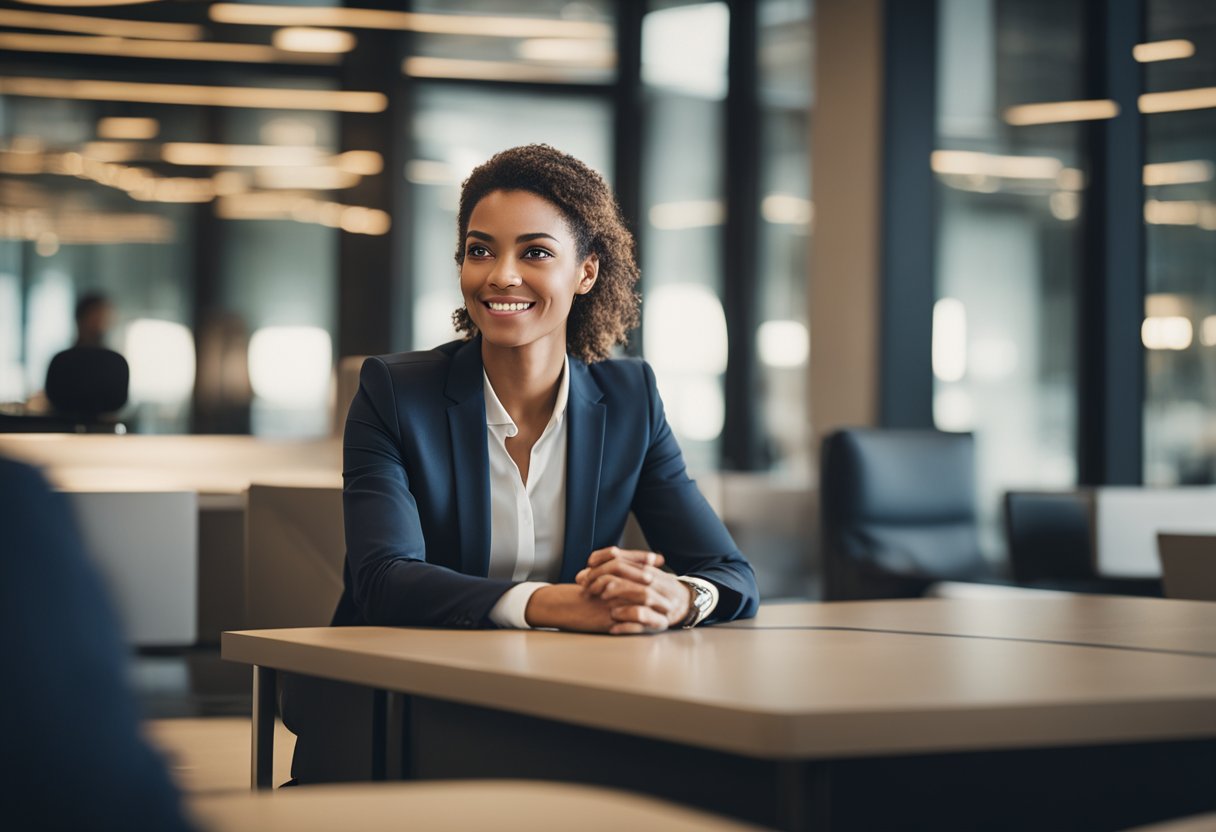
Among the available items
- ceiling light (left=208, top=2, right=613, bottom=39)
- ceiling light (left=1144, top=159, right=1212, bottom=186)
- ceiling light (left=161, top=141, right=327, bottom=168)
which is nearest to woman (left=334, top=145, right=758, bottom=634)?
ceiling light (left=1144, top=159, right=1212, bottom=186)

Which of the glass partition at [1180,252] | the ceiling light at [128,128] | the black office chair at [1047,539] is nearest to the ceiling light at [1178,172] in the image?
the glass partition at [1180,252]

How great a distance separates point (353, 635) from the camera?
1.55 meters

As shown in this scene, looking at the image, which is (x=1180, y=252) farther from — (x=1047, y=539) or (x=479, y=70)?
(x=479, y=70)

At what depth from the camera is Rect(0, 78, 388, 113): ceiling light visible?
24.0ft

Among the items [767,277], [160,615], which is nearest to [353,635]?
[160,615]

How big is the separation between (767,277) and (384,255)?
2.32m

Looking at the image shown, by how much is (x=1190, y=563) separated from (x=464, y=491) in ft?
4.50

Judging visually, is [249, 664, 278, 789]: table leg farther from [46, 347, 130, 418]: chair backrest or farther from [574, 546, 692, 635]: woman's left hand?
[46, 347, 130, 418]: chair backrest

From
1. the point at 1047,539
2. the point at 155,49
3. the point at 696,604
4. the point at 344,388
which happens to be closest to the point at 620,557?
the point at 696,604

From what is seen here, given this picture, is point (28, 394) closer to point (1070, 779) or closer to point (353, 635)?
point (353, 635)

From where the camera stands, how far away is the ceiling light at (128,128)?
7.37 meters

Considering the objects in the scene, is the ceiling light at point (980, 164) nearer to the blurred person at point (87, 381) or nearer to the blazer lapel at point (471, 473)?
the blurred person at point (87, 381)

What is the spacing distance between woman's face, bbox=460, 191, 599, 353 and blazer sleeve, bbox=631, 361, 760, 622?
9.2 inches

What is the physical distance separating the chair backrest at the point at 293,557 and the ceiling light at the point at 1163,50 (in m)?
4.49
